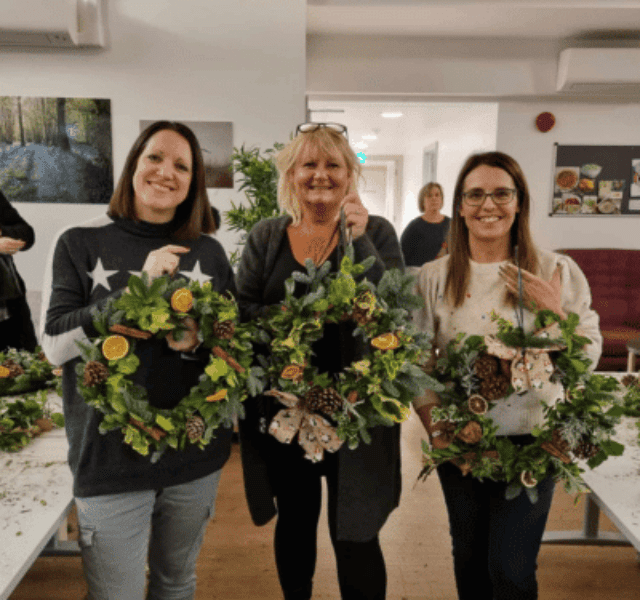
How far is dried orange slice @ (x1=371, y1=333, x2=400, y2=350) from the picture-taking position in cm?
116

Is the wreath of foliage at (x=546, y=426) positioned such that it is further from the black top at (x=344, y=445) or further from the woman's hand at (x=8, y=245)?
the woman's hand at (x=8, y=245)

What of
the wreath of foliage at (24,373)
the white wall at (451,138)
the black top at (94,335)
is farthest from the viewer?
the white wall at (451,138)

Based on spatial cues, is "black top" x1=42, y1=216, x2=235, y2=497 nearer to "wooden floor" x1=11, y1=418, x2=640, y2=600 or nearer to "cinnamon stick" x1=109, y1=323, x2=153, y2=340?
"cinnamon stick" x1=109, y1=323, x2=153, y2=340

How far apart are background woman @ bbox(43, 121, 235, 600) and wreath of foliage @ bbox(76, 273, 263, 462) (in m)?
0.04

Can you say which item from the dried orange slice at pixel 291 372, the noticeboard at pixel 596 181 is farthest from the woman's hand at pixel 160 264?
the noticeboard at pixel 596 181

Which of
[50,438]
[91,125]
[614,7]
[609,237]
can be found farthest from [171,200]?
[609,237]

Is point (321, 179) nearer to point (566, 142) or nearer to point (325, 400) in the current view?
point (325, 400)

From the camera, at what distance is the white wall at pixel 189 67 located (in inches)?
144

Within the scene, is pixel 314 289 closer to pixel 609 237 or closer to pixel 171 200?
pixel 171 200

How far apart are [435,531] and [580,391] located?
1451mm

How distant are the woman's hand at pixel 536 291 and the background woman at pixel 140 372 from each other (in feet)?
2.36

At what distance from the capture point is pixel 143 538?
1.23 meters

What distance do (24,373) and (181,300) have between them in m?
1.11

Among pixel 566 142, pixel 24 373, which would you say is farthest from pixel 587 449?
pixel 566 142
